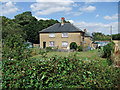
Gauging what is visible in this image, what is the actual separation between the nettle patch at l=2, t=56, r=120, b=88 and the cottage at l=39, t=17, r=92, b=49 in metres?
22.6

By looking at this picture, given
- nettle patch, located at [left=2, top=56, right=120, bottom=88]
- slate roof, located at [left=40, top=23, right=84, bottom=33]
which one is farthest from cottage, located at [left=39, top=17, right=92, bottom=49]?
nettle patch, located at [left=2, top=56, right=120, bottom=88]

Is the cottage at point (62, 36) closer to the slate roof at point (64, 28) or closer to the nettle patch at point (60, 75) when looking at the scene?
the slate roof at point (64, 28)

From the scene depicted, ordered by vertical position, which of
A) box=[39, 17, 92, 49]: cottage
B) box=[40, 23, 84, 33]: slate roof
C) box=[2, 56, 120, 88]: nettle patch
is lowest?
box=[2, 56, 120, 88]: nettle patch

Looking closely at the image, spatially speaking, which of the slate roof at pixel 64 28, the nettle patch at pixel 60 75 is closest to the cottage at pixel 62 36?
the slate roof at pixel 64 28

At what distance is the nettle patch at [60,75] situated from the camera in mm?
3561

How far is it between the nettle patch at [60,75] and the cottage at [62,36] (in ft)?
74.1

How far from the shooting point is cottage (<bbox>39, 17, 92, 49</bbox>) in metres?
26.6

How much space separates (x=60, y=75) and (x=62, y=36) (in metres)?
24.1

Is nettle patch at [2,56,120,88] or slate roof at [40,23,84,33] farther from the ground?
slate roof at [40,23,84,33]

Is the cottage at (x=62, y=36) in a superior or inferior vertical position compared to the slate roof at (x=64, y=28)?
inferior

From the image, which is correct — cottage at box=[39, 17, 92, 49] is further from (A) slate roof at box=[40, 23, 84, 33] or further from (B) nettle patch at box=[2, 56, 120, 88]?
(B) nettle patch at box=[2, 56, 120, 88]

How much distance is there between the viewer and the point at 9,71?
3811 millimetres

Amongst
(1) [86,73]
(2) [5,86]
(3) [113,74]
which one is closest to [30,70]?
(2) [5,86]

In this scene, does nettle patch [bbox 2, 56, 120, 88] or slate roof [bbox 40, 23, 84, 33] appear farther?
slate roof [bbox 40, 23, 84, 33]
